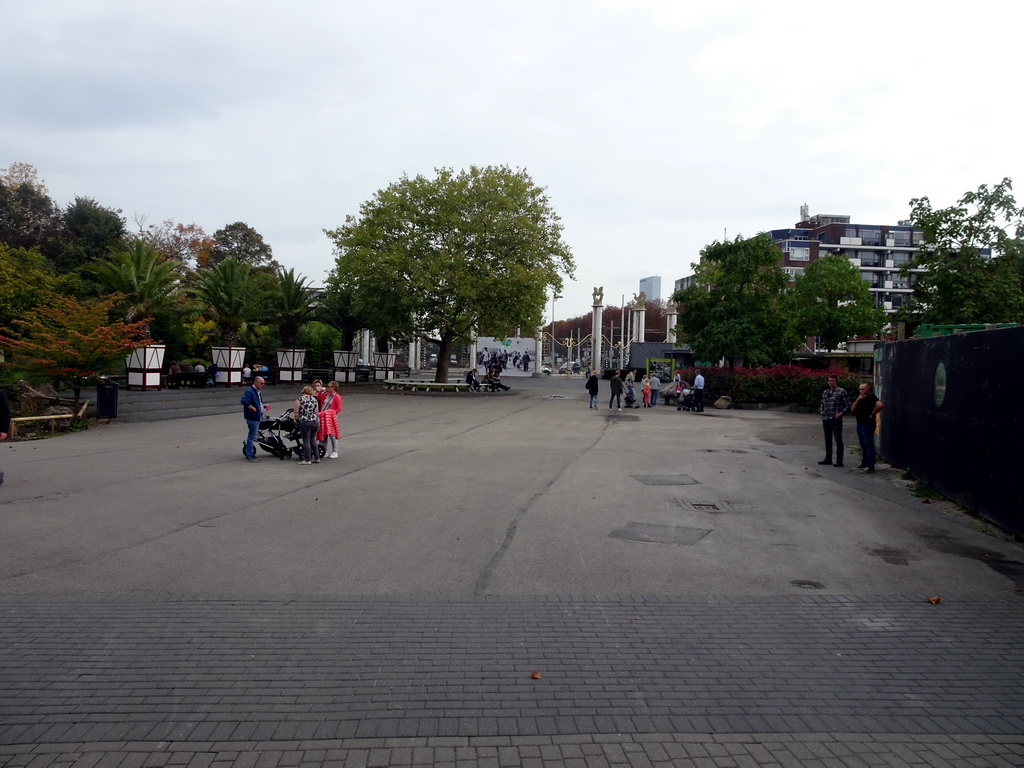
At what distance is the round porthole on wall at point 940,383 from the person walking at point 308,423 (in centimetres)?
1015

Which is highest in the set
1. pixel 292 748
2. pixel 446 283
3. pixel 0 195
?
pixel 0 195

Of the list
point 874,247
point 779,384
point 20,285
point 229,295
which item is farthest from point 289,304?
point 874,247

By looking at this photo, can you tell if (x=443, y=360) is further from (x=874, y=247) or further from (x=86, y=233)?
(x=874, y=247)

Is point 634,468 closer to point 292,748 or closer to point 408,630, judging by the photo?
point 408,630

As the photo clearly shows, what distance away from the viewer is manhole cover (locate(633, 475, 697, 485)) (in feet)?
38.9

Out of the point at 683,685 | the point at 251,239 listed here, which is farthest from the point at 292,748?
the point at 251,239

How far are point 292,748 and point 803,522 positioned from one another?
7.24m

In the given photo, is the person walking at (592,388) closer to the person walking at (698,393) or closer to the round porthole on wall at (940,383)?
the person walking at (698,393)

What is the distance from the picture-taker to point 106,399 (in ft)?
67.8

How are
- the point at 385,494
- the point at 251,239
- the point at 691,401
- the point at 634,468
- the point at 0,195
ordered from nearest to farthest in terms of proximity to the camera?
1. the point at 385,494
2. the point at 634,468
3. the point at 691,401
4. the point at 0,195
5. the point at 251,239

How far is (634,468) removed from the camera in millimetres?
13453

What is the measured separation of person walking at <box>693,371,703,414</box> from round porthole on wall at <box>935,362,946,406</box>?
1807 cm

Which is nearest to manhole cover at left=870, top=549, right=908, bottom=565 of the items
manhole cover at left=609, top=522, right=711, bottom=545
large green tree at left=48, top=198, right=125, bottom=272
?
manhole cover at left=609, top=522, right=711, bottom=545

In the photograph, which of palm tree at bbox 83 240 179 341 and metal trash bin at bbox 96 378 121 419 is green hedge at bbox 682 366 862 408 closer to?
palm tree at bbox 83 240 179 341
